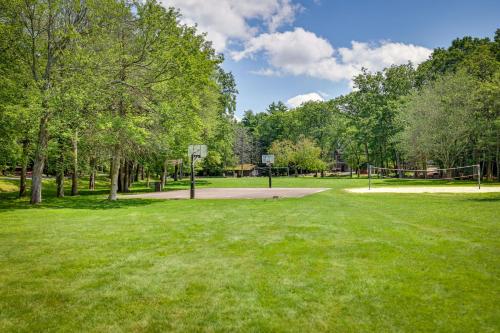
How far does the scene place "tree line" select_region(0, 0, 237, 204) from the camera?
17156 mm

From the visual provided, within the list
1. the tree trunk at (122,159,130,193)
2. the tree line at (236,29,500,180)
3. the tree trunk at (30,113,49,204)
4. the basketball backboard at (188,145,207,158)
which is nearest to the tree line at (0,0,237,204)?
the tree trunk at (30,113,49,204)

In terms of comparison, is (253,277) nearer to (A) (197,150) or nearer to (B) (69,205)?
(B) (69,205)

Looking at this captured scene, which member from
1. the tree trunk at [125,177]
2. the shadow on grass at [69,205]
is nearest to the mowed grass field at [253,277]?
the shadow on grass at [69,205]

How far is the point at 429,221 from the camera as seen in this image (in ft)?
37.2

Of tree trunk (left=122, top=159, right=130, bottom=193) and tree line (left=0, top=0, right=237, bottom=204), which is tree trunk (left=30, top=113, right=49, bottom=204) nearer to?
tree line (left=0, top=0, right=237, bottom=204)

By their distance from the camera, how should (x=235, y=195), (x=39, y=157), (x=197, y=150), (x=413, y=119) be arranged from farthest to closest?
(x=413, y=119), (x=197, y=150), (x=235, y=195), (x=39, y=157)

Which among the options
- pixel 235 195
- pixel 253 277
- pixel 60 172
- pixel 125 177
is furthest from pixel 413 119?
pixel 253 277

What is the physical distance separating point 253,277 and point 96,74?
1634 centimetres

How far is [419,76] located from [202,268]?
62.8 metres

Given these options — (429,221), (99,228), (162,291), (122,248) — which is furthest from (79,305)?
(429,221)

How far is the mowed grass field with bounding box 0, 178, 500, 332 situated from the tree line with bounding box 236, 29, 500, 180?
32718 mm

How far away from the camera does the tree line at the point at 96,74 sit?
17.2m

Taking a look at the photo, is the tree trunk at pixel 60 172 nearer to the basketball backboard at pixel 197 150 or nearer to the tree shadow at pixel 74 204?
the tree shadow at pixel 74 204

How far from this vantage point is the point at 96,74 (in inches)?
725
